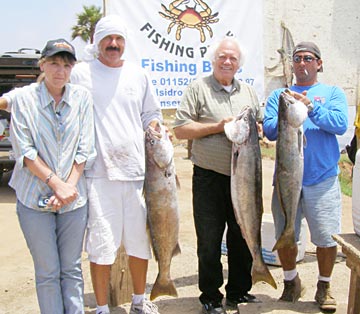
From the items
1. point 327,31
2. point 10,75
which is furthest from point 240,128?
point 327,31

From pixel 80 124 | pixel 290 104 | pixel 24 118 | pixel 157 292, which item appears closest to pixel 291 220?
pixel 290 104

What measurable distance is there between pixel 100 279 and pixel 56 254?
0.52 m

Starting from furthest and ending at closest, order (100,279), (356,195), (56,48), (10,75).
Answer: (10,75)
(100,279)
(56,48)
(356,195)

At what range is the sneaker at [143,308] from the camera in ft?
12.0

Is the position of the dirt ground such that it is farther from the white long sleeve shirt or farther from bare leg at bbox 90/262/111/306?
the white long sleeve shirt

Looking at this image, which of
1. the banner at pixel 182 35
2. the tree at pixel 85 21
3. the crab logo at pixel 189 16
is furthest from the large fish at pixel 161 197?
the tree at pixel 85 21

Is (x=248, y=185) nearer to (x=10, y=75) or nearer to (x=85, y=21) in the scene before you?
(x=10, y=75)

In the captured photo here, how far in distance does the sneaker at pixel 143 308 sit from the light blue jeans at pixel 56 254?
0.59 metres

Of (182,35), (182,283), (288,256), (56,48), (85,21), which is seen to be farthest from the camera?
(85,21)

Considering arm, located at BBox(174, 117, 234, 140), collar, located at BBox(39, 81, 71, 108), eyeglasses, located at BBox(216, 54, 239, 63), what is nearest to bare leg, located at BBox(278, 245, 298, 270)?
arm, located at BBox(174, 117, 234, 140)

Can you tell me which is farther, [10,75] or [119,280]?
[10,75]

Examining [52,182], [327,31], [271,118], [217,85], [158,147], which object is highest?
[327,31]

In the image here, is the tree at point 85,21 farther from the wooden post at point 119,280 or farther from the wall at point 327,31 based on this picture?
the wooden post at point 119,280

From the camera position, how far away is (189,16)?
520cm
